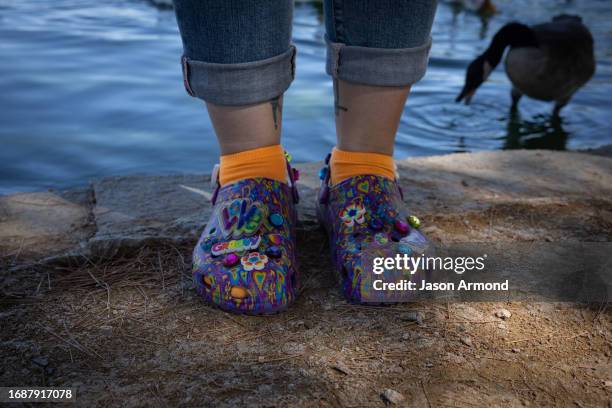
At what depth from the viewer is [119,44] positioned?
4359 mm

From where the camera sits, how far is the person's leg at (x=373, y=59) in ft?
4.45

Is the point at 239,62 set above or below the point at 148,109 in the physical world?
above

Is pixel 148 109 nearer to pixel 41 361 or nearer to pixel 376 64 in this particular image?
pixel 376 64

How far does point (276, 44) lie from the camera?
1339mm

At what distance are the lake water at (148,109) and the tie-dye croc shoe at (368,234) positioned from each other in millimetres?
1207

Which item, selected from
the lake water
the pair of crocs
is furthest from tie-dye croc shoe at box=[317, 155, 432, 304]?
the lake water

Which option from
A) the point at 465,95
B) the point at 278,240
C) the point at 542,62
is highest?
the point at 278,240

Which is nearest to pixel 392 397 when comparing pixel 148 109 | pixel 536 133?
pixel 148 109

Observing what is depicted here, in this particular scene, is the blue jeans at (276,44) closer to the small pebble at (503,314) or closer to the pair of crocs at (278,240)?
the pair of crocs at (278,240)

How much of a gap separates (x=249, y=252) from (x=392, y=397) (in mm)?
441

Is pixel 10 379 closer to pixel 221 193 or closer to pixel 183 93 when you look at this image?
pixel 221 193

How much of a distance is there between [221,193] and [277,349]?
436 mm

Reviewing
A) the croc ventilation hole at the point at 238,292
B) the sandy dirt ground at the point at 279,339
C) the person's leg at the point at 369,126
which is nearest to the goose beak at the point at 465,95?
the sandy dirt ground at the point at 279,339

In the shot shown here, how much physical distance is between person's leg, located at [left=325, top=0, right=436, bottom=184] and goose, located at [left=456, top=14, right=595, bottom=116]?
89.8 inches
